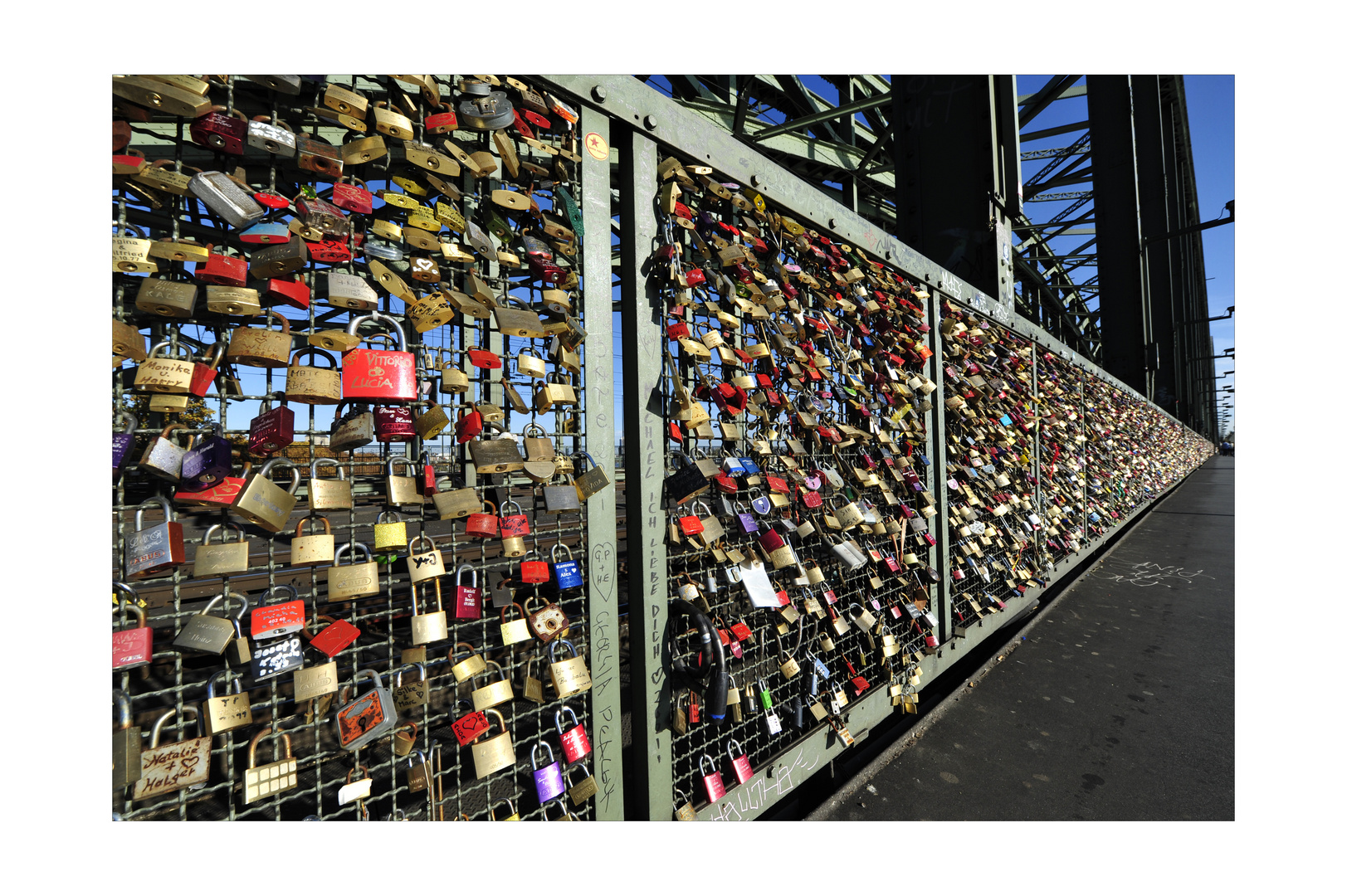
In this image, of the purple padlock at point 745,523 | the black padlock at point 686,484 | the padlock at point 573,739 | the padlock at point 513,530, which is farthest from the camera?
the purple padlock at point 745,523

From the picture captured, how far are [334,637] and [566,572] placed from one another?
451 mm

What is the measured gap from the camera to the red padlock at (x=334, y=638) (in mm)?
950

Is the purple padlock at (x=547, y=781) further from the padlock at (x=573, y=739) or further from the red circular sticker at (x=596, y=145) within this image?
the red circular sticker at (x=596, y=145)

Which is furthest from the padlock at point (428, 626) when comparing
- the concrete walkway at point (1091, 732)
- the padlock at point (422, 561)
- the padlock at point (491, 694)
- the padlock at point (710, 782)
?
the concrete walkway at point (1091, 732)

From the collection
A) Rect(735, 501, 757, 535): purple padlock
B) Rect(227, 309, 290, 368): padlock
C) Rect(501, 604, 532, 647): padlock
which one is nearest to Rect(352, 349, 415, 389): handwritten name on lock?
Rect(227, 309, 290, 368): padlock

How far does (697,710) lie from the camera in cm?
152

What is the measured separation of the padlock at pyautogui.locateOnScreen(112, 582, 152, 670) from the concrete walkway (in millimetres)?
1849

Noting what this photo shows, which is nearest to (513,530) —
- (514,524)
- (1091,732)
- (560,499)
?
(514,524)

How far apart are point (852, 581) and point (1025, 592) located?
2226 millimetres

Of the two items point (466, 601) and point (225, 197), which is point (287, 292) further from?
point (466, 601)

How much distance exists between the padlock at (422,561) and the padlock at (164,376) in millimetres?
425

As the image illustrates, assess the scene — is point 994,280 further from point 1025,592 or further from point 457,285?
point 457,285

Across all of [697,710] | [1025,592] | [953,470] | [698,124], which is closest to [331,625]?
[697,710]

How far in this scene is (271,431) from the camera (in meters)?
0.90
